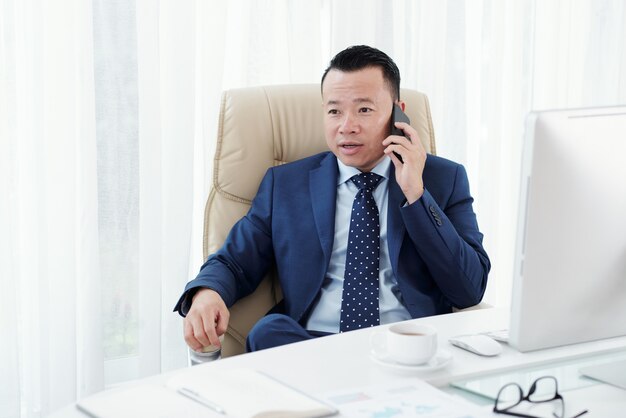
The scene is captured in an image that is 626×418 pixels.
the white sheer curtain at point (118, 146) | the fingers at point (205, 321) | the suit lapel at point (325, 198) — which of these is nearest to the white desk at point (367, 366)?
the fingers at point (205, 321)

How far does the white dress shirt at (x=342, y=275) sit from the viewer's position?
2090 millimetres

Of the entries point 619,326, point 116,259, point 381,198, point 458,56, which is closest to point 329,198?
point 381,198

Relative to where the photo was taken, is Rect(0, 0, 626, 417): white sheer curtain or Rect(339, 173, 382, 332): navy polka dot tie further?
Rect(0, 0, 626, 417): white sheer curtain

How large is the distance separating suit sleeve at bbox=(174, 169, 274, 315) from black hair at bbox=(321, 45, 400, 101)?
0.34 meters

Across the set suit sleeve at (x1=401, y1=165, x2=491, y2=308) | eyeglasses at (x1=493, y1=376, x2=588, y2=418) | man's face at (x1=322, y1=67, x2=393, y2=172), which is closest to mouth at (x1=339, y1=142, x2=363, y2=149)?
man's face at (x1=322, y1=67, x2=393, y2=172)

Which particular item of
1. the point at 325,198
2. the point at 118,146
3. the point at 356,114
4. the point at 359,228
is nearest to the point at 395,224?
the point at 359,228

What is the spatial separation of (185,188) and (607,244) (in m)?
1.59

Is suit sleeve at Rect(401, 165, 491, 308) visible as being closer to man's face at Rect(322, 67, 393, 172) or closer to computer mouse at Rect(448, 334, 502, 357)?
man's face at Rect(322, 67, 393, 172)

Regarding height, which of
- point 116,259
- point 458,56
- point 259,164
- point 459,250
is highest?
point 458,56

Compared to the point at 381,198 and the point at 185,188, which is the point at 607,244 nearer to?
the point at 381,198

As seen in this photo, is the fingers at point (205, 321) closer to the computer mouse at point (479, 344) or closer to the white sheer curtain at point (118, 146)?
the computer mouse at point (479, 344)

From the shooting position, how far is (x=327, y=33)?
282 centimetres

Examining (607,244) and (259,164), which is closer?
(607,244)

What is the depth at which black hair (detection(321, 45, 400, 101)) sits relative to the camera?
86.2 inches
